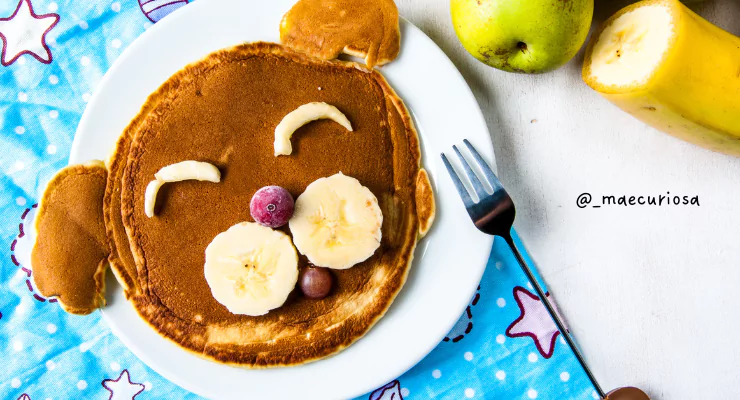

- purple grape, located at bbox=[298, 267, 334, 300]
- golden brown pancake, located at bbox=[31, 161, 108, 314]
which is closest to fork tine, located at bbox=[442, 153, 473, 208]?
purple grape, located at bbox=[298, 267, 334, 300]

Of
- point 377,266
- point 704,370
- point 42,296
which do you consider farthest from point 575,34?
point 42,296

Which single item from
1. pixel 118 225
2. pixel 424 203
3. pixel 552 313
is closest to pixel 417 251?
pixel 424 203

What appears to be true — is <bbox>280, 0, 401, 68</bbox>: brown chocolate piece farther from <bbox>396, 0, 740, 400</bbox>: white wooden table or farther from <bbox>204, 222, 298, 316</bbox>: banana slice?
<bbox>204, 222, 298, 316</bbox>: banana slice

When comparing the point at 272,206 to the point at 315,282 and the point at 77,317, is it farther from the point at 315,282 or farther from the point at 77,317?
the point at 77,317

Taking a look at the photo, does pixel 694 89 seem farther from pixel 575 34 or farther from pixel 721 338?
pixel 721 338

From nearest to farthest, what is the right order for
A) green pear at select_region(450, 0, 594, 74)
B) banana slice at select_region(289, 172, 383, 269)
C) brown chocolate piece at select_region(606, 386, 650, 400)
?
green pear at select_region(450, 0, 594, 74), banana slice at select_region(289, 172, 383, 269), brown chocolate piece at select_region(606, 386, 650, 400)
